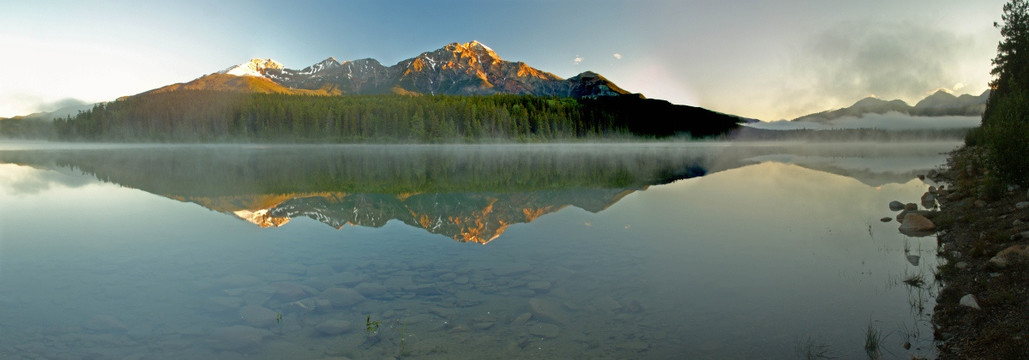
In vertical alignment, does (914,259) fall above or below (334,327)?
above

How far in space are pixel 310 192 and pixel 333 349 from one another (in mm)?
19974

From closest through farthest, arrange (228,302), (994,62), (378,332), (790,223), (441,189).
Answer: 1. (378,332)
2. (228,302)
3. (790,223)
4. (441,189)
5. (994,62)

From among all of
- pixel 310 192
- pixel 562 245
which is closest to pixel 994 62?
pixel 562 245

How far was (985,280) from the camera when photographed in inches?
340

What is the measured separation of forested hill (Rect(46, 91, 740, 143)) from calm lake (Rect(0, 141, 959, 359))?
11842cm

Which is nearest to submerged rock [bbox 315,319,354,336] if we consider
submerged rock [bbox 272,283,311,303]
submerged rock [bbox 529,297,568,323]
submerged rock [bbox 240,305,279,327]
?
submerged rock [bbox 240,305,279,327]

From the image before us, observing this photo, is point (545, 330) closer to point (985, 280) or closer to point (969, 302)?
point (969, 302)

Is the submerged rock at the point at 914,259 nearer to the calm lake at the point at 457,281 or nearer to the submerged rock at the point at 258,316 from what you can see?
the calm lake at the point at 457,281

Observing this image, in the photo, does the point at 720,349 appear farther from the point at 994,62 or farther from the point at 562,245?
the point at 994,62

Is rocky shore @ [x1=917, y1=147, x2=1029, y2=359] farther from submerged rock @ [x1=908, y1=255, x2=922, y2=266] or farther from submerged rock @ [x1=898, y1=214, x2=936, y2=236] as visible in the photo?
submerged rock @ [x1=908, y1=255, x2=922, y2=266]

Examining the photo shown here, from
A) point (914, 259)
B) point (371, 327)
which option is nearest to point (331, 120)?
point (371, 327)

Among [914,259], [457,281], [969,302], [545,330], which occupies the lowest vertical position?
[545,330]

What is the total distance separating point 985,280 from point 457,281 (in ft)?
31.8

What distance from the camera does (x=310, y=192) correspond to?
2550 cm
